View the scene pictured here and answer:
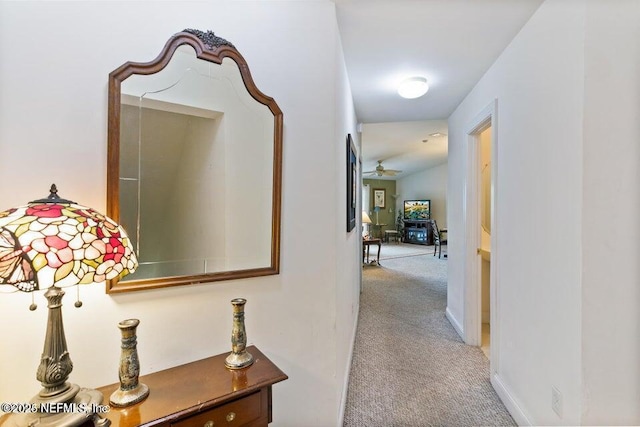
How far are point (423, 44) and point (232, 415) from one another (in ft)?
7.15

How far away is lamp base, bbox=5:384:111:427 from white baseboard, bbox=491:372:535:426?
1993mm

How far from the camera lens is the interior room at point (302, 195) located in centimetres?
93

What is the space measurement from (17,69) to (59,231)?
643mm

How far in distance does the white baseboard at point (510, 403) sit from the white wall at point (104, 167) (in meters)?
1.09

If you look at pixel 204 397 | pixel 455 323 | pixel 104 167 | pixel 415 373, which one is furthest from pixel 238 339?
pixel 455 323

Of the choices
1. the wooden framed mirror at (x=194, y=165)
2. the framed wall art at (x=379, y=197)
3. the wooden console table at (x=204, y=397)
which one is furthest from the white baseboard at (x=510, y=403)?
the framed wall art at (x=379, y=197)

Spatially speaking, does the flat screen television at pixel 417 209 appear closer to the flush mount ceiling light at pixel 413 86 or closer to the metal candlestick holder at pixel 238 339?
the flush mount ceiling light at pixel 413 86

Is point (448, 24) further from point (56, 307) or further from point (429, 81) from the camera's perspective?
point (56, 307)

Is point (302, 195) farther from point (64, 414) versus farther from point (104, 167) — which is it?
point (64, 414)

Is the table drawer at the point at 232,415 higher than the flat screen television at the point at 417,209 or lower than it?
lower

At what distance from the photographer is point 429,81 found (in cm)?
235

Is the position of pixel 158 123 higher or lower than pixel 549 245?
higher

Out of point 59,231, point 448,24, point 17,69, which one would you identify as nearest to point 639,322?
point 448,24

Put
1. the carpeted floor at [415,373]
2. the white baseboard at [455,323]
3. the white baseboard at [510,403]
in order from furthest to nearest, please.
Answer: the white baseboard at [455,323] < the carpeted floor at [415,373] < the white baseboard at [510,403]
